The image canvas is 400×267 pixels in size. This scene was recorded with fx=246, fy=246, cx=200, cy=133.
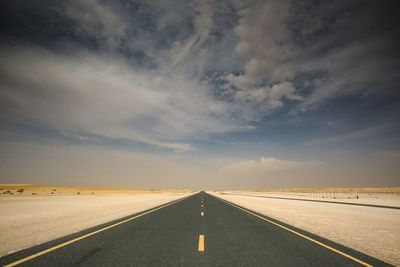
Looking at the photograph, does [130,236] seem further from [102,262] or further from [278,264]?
[278,264]

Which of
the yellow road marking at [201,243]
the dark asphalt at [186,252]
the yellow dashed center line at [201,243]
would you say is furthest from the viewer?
the yellow road marking at [201,243]

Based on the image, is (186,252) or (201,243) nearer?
(186,252)

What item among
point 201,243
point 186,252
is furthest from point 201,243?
point 186,252

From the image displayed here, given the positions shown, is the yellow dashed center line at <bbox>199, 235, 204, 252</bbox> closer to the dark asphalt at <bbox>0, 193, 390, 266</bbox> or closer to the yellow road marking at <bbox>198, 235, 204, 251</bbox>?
the yellow road marking at <bbox>198, 235, 204, 251</bbox>

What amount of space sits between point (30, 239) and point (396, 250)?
Answer: 11772mm

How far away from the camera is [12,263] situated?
217 inches

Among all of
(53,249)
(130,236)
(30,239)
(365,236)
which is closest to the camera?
(53,249)

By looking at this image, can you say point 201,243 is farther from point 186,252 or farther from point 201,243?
point 186,252

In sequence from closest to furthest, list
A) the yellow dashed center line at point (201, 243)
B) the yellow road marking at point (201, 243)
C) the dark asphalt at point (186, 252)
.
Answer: the dark asphalt at point (186, 252) < the yellow dashed center line at point (201, 243) < the yellow road marking at point (201, 243)

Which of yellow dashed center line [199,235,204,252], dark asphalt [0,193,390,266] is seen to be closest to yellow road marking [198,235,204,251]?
yellow dashed center line [199,235,204,252]

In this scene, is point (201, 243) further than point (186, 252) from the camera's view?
Yes

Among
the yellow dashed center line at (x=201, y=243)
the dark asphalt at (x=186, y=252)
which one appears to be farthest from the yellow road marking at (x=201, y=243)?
the dark asphalt at (x=186, y=252)

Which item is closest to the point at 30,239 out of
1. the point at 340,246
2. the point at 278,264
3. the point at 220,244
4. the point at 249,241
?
the point at 220,244

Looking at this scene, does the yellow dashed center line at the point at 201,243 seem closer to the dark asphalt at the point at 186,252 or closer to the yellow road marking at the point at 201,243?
the yellow road marking at the point at 201,243
